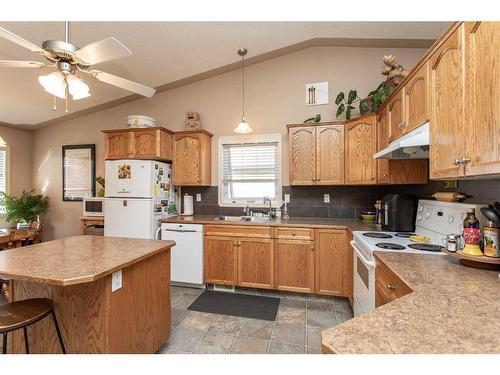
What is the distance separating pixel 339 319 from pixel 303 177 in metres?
1.60

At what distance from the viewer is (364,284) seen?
1.80 meters

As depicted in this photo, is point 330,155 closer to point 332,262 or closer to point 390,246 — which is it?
point 332,262

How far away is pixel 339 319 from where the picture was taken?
228 cm

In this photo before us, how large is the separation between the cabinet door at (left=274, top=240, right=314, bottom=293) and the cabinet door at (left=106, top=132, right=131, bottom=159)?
98.2 inches

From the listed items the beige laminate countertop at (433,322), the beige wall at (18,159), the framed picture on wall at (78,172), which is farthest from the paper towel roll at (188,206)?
the beige wall at (18,159)

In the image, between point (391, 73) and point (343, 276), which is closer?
point (391, 73)

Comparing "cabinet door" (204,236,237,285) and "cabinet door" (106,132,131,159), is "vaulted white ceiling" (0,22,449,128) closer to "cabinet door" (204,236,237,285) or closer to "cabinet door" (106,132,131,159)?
"cabinet door" (106,132,131,159)

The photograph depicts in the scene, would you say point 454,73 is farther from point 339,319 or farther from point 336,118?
point 339,319

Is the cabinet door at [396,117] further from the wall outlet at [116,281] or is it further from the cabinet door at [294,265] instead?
the wall outlet at [116,281]

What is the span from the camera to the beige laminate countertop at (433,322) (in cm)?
57

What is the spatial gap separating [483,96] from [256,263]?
94.8 inches

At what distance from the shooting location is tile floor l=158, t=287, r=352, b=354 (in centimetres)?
184

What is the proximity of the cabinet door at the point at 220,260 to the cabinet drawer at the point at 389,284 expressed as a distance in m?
1.73
